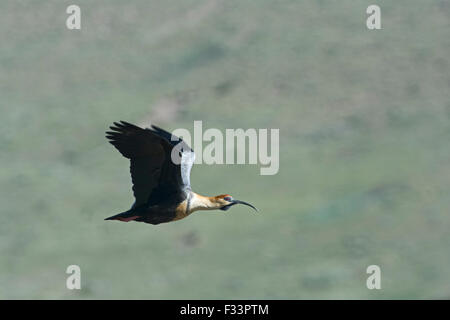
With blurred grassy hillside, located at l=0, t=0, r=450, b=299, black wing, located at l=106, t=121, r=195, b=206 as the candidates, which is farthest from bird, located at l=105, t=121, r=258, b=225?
blurred grassy hillside, located at l=0, t=0, r=450, b=299

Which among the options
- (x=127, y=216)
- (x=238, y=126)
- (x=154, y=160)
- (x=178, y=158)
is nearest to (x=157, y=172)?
(x=154, y=160)

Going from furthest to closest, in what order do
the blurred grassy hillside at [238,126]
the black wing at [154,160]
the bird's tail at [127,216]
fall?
the blurred grassy hillside at [238,126]
the bird's tail at [127,216]
the black wing at [154,160]

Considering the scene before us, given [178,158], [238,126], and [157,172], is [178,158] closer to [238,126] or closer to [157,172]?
[157,172]

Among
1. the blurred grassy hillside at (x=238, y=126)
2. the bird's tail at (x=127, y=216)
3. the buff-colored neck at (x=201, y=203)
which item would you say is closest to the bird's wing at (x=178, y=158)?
the buff-colored neck at (x=201, y=203)

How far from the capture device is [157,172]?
33.1 meters

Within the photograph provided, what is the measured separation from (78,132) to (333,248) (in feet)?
68.2

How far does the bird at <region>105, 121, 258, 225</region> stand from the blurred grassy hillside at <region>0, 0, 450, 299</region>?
3183 cm

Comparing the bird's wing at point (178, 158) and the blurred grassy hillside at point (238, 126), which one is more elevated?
the blurred grassy hillside at point (238, 126)

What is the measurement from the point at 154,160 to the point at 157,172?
0.38 meters

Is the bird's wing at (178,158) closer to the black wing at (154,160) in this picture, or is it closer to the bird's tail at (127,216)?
the black wing at (154,160)

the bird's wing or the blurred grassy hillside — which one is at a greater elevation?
the blurred grassy hillside

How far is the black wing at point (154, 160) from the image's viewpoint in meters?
32.5

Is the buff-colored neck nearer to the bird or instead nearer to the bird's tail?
the bird

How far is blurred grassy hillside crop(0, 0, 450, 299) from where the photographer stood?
6950cm
